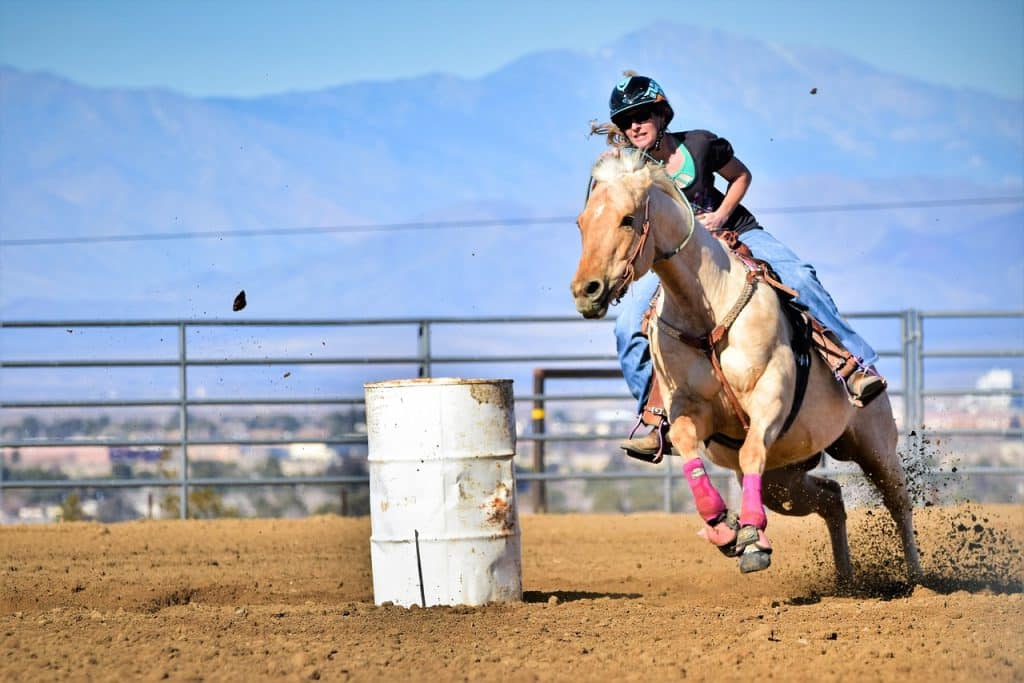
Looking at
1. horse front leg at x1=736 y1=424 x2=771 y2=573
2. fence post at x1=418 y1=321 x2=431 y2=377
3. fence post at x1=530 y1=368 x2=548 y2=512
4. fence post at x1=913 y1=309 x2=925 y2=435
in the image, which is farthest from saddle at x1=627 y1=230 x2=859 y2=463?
fence post at x1=913 y1=309 x2=925 y2=435

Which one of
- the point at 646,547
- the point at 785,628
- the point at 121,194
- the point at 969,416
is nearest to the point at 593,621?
the point at 785,628

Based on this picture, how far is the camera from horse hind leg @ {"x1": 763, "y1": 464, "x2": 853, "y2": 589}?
307 inches

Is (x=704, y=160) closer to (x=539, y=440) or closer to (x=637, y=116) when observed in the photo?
(x=637, y=116)

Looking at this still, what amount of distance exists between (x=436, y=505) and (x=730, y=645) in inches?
75.7

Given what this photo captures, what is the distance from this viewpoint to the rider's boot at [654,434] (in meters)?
6.92

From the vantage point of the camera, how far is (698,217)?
6.94m

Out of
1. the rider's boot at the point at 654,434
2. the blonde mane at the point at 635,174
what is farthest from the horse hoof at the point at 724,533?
the blonde mane at the point at 635,174

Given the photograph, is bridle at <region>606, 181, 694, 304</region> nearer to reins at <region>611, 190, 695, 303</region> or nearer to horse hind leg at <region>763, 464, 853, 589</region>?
reins at <region>611, 190, 695, 303</region>

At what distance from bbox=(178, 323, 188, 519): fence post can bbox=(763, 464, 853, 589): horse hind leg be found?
21.4ft

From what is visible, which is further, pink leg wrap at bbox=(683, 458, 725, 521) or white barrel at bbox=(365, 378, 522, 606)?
white barrel at bbox=(365, 378, 522, 606)

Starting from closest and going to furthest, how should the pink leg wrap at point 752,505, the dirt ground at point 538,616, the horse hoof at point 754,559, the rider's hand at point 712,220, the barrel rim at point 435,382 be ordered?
the dirt ground at point 538,616, the horse hoof at point 754,559, the pink leg wrap at point 752,505, the barrel rim at point 435,382, the rider's hand at point 712,220

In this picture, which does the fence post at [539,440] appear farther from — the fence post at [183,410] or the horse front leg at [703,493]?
the horse front leg at [703,493]

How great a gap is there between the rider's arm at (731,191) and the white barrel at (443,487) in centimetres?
129

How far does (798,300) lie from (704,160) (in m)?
0.84
